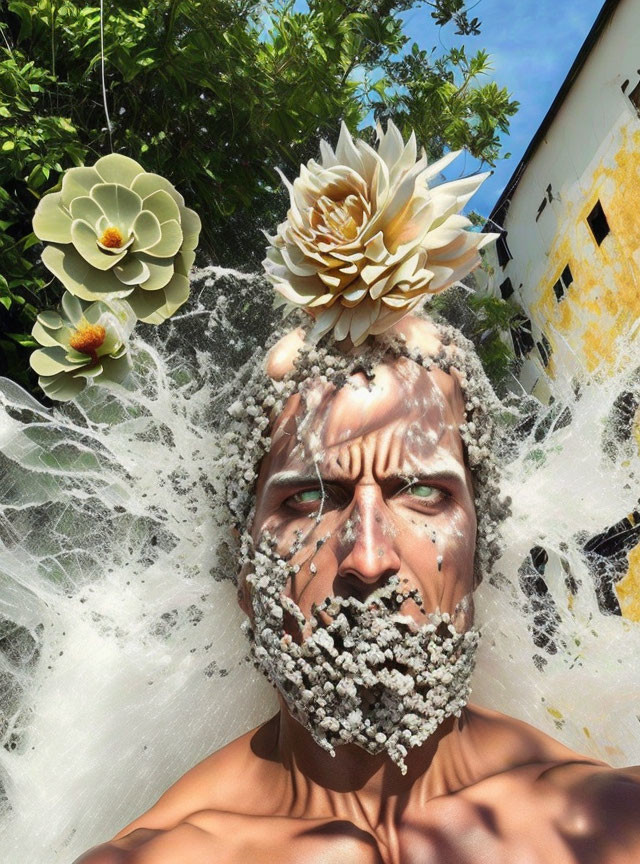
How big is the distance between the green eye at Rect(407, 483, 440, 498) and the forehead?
Result: 36 mm

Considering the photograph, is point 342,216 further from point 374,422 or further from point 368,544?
point 368,544

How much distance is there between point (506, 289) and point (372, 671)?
1.04 metres

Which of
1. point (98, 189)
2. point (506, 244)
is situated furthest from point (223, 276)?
point (506, 244)

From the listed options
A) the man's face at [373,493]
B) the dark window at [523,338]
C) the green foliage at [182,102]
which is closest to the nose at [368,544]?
the man's face at [373,493]

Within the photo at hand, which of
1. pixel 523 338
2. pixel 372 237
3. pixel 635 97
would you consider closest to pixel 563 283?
pixel 523 338

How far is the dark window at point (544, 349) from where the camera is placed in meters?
1.66

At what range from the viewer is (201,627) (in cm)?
159

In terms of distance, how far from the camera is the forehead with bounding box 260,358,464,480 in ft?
3.99

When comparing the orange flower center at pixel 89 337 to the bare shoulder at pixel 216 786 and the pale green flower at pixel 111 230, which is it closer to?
the pale green flower at pixel 111 230

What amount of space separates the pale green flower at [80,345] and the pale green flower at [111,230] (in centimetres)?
5

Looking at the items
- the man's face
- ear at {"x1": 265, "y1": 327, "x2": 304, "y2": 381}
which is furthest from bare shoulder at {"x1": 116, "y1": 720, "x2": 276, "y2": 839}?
ear at {"x1": 265, "y1": 327, "x2": 304, "y2": 381}

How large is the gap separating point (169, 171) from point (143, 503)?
3.81 feet

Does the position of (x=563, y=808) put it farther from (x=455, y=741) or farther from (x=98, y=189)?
(x=98, y=189)

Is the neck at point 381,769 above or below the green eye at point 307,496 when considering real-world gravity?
below
